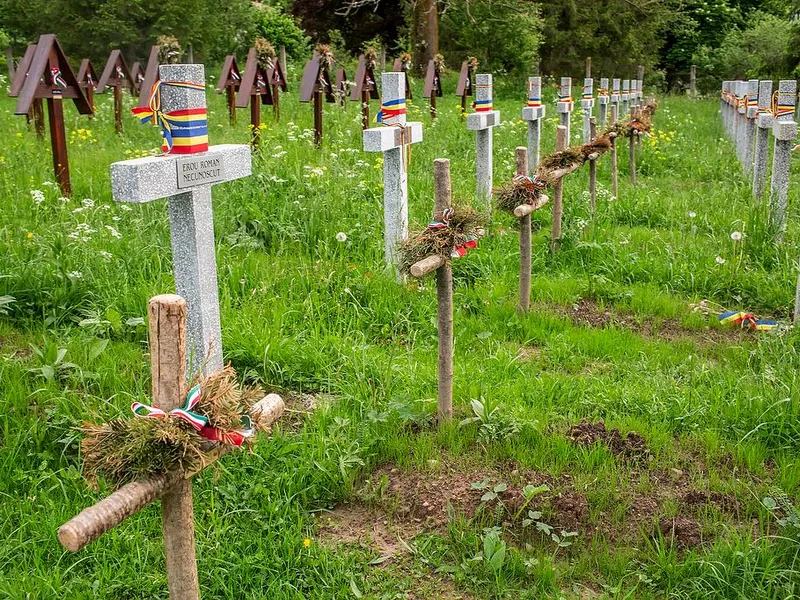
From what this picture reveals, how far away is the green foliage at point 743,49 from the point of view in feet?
109

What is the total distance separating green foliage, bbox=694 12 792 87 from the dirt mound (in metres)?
30.6

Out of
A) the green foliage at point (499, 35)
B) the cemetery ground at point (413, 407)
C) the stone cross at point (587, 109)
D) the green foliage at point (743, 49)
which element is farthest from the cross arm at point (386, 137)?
the green foliage at point (743, 49)

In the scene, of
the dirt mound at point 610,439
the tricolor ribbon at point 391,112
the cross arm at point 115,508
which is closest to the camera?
the cross arm at point 115,508

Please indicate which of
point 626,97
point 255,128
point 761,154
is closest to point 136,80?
point 255,128

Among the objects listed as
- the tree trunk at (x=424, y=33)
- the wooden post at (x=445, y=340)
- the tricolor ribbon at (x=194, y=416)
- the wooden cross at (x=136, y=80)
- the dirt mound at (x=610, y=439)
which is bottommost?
the dirt mound at (x=610, y=439)

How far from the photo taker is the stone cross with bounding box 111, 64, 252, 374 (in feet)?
11.6

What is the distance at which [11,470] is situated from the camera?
3.42 m

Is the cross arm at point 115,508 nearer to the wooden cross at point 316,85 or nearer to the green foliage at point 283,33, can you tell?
the wooden cross at point 316,85

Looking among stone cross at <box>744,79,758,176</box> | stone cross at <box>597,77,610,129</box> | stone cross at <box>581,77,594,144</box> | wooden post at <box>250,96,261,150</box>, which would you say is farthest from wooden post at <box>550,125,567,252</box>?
stone cross at <box>597,77,610,129</box>

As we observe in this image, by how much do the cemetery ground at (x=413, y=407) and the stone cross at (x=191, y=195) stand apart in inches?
18.0

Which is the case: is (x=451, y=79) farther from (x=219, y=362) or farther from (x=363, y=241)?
(x=219, y=362)

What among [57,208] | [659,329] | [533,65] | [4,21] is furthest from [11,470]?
[4,21]

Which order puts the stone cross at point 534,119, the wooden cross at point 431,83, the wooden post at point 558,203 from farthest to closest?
the wooden cross at point 431,83 → the stone cross at point 534,119 → the wooden post at point 558,203

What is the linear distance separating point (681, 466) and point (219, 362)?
2.27 meters
